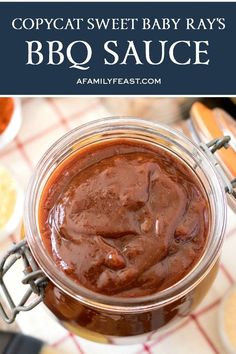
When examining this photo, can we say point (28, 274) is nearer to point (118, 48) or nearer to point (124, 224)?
point (124, 224)

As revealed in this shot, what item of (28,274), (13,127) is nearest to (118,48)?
(13,127)

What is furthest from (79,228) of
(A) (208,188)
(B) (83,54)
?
(B) (83,54)

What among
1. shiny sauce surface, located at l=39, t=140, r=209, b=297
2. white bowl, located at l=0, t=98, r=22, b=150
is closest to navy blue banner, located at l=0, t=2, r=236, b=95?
white bowl, located at l=0, t=98, r=22, b=150

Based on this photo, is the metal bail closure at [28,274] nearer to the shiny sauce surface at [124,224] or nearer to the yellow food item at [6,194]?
the shiny sauce surface at [124,224]

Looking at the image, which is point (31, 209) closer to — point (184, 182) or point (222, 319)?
point (184, 182)

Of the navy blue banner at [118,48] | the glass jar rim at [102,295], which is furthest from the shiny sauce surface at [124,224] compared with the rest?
the navy blue banner at [118,48]

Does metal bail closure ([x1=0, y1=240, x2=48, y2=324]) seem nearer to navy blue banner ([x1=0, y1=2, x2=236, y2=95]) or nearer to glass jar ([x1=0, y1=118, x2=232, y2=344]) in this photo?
glass jar ([x1=0, y1=118, x2=232, y2=344])

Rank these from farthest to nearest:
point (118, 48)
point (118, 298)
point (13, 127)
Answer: point (13, 127), point (118, 48), point (118, 298)
